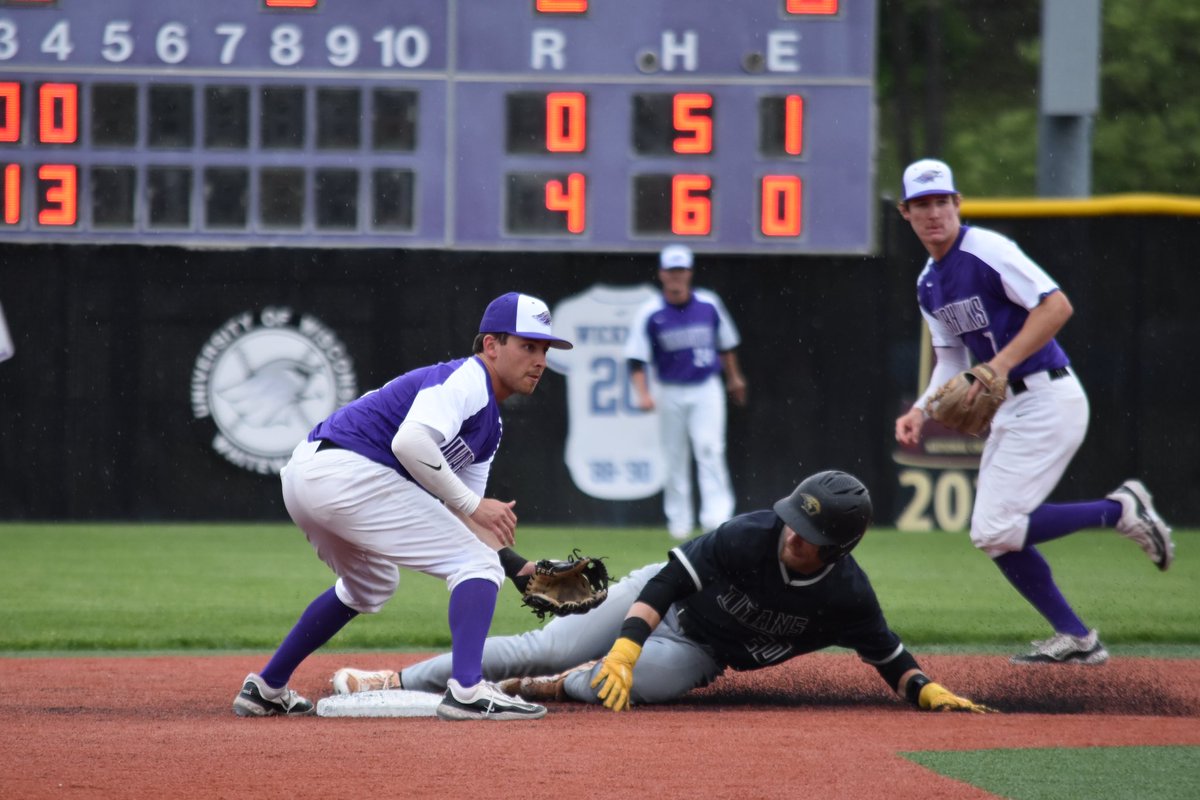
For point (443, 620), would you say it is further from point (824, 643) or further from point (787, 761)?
point (787, 761)

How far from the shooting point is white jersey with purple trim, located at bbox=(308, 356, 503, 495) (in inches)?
178

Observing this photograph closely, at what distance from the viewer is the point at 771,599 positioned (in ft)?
15.7

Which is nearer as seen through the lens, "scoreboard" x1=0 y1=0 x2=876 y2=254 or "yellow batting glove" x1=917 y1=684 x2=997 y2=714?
"yellow batting glove" x1=917 y1=684 x2=997 y2=714

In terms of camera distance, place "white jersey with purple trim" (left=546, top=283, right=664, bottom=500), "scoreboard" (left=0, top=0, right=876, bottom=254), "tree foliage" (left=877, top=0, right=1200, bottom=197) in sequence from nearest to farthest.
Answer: "scoreboard" (left=0, top=0, right=876, bottom=254)
"white jersey with purple trim" (left=546, top=283, right=664, bottom=500)
"tree foliage" (left=877, top=0, right=1200, bottom=197)

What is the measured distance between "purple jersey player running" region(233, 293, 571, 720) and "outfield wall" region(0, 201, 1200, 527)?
253 inches

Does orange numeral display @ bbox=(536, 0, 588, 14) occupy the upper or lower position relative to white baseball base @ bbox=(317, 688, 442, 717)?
upper

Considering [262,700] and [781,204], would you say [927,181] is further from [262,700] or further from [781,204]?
[781,204]

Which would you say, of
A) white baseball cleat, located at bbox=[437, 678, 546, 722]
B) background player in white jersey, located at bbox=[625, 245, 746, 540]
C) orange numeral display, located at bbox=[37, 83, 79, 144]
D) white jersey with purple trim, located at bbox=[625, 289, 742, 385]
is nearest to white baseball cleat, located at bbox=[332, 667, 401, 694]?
white baseball cleat, located at bbox=[437, 678, 546, 722]

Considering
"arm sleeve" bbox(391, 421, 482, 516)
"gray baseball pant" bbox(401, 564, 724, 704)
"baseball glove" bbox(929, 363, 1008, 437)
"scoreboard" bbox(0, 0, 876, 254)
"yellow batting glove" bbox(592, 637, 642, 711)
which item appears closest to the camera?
"arm sleeve" bbox(391, 421, 482, 516)

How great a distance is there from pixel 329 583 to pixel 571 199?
11.7 feet

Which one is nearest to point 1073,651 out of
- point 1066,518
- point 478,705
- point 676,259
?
point 1066,518

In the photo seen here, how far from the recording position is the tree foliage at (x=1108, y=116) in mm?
26516

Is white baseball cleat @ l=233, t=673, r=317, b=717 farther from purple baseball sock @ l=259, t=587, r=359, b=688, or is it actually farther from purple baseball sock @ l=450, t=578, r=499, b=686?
purple baseball sock @ l=450, t=578, r=499, b=686

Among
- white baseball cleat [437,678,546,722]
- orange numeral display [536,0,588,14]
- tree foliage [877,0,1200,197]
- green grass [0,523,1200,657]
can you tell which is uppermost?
tree foliage [877,0,1200,197]
